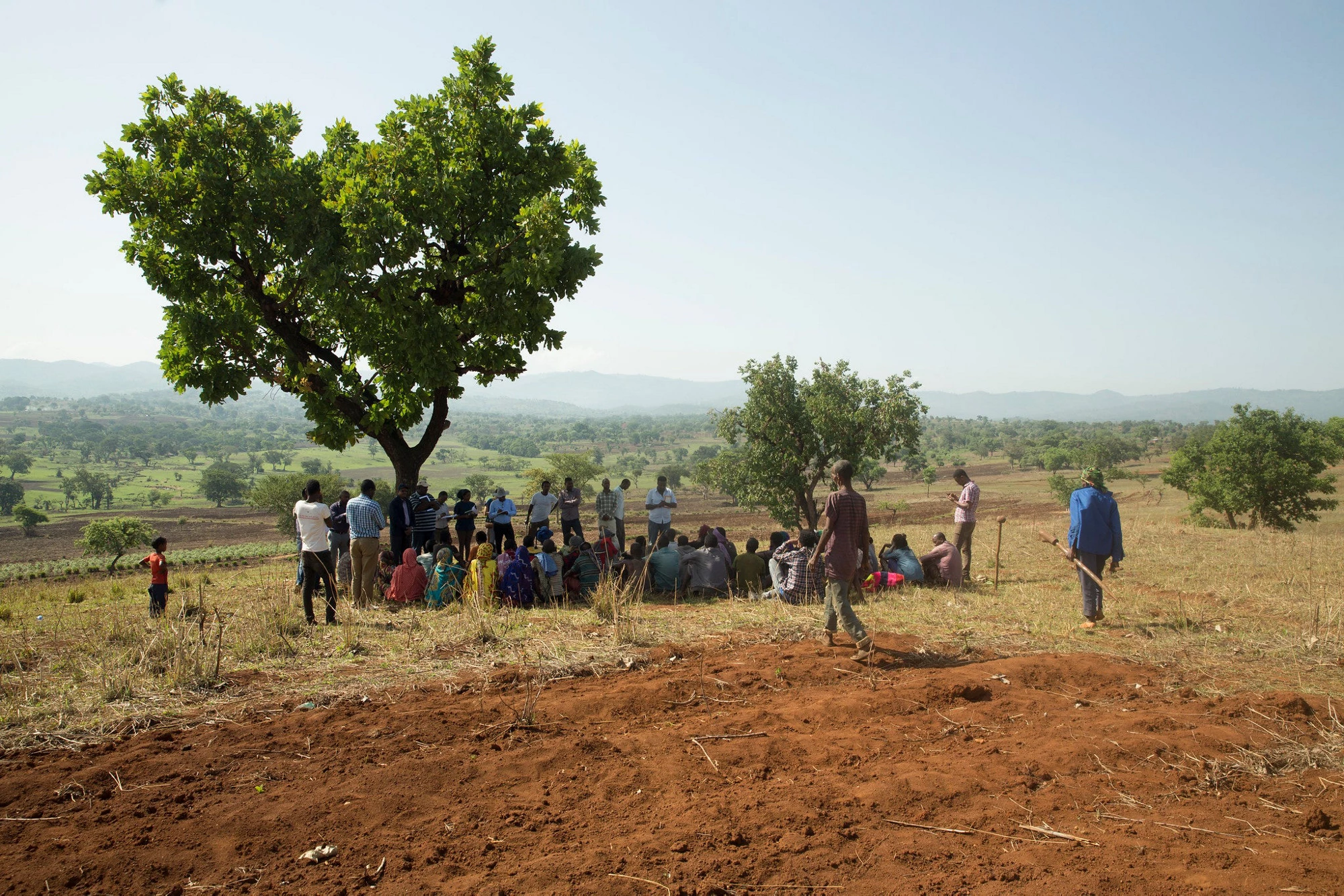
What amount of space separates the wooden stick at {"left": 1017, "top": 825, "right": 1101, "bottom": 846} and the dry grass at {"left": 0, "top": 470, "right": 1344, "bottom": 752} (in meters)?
1.59

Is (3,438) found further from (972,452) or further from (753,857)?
(753,857)

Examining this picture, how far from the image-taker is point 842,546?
7484 millimetres

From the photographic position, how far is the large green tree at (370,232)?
38.2 feet

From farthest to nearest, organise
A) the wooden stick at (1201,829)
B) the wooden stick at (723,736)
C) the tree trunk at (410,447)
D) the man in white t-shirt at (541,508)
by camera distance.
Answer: the man in white t-shirt at (541,508)
the tree trunk at (410,447)
the wooden stick at (723,736)
the wooden stick at (1201,829)

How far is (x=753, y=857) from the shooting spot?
390 centimetres

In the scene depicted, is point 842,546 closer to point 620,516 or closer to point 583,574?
point 583,574

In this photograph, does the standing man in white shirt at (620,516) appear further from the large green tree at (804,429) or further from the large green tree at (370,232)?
the large green tree at (804,429)

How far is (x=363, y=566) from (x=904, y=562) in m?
7.73

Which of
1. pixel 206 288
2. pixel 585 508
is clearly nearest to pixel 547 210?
pixel 206 288

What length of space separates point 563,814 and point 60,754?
142 inches

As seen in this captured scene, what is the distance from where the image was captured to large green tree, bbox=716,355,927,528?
18.4 metres

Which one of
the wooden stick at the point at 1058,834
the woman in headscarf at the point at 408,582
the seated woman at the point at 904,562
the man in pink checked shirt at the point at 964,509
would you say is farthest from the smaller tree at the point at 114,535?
the wooden stick at the point at 1058,834

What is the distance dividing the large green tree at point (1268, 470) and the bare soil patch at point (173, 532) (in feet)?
153

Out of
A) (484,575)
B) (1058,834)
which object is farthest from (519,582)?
(1058,834)
